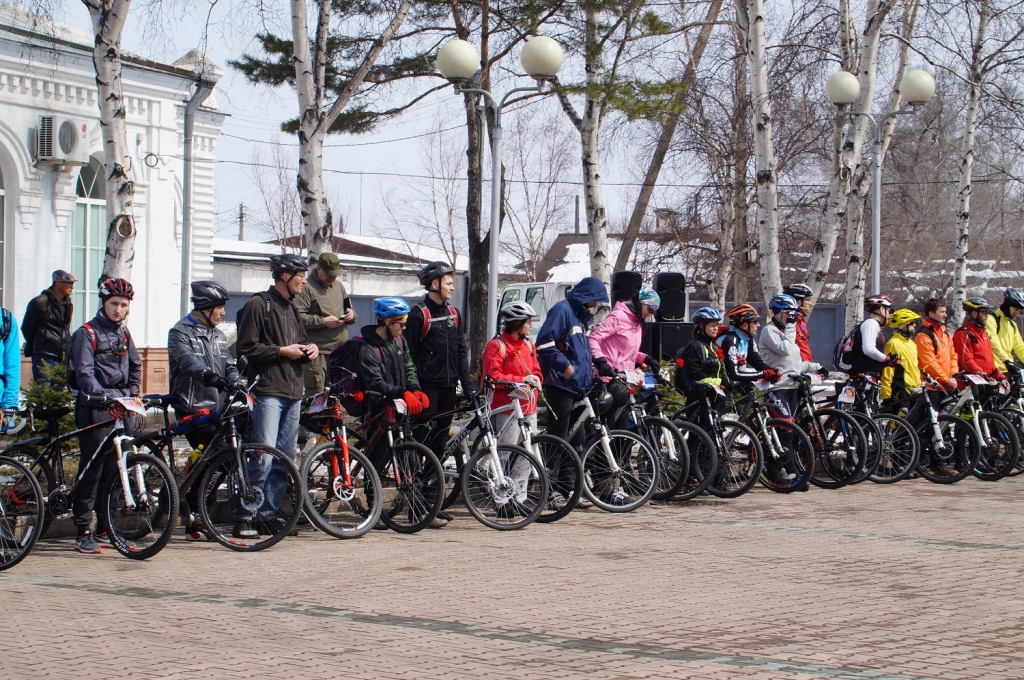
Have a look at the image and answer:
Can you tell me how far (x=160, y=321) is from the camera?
21172mm

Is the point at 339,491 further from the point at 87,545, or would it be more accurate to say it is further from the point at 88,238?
the point at 88,238

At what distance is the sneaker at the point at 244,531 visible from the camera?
8500 millimetres

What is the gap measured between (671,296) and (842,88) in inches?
158

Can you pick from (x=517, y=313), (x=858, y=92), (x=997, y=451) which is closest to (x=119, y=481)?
(x=517, y=313)

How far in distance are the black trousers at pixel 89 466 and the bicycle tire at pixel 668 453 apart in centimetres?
442

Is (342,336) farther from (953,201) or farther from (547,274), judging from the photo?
(547,274)

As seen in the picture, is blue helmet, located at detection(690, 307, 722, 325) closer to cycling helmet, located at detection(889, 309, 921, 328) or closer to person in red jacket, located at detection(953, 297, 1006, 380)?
cycling helmet, located at detection(889, 309, 921, 328)

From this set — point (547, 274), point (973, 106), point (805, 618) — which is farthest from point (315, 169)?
point (547, 274)

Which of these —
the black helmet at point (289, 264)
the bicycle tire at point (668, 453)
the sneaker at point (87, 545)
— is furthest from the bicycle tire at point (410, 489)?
the bicycle tire at point (668, 453)

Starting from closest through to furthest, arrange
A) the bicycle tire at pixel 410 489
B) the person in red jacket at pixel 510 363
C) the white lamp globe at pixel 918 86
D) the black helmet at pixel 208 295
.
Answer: the black helmet at pixel 208 295
the bicycle tire at pixel 410 489
the person in red jacket at pixel 510 363
the white lamp globe at pixel 918 86

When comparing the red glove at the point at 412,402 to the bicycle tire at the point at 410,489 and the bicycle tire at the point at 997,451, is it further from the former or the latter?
Answer: the bicycle tire at the point at 997,451

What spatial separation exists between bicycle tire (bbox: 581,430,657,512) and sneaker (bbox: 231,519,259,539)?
9.11ft

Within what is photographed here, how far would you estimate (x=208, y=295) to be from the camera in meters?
8.70

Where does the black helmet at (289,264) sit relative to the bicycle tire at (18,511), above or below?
above
